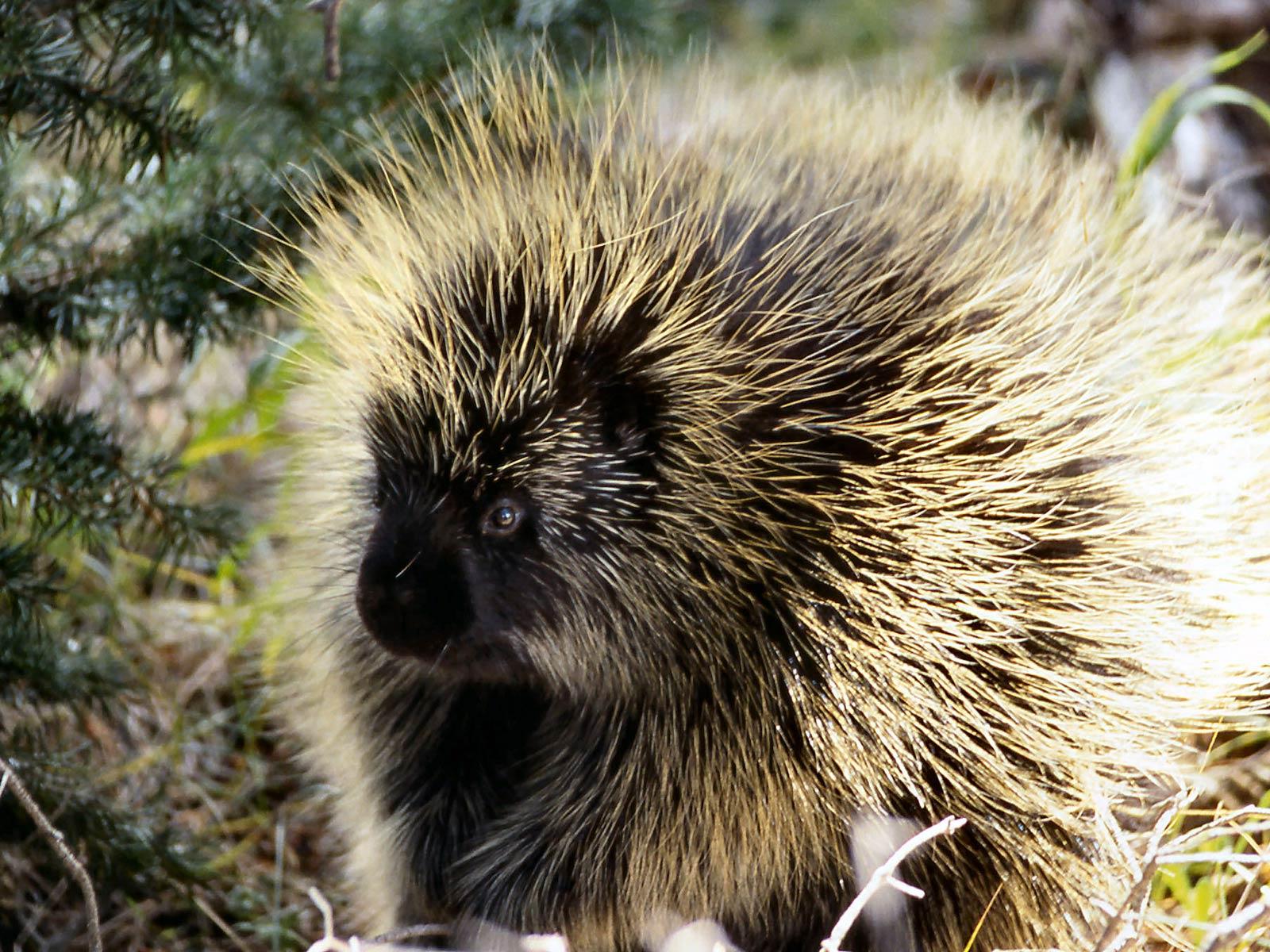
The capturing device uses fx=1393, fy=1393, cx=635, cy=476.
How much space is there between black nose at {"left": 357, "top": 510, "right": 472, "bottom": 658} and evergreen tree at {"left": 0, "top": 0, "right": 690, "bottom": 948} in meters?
0.57

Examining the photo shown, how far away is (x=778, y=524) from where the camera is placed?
1.84 metres

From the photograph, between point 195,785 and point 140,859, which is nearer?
point 140,859

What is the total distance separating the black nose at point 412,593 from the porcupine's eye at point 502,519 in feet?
0.19

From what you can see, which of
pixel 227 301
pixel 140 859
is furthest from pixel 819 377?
pixel 140 859

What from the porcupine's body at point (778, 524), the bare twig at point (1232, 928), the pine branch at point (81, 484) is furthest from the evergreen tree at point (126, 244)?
the bare twig at point (1232, 928)

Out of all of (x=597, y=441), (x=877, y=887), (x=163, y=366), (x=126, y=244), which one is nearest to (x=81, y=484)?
(x=163, y=366)

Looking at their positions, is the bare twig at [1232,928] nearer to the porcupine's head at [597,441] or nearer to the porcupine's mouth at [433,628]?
the porcupine's head at [597,441]

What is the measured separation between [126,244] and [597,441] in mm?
1063

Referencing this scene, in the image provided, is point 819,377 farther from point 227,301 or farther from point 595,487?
point 227,301

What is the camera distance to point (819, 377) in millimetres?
1874

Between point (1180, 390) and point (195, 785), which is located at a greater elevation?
point (1180, 390)

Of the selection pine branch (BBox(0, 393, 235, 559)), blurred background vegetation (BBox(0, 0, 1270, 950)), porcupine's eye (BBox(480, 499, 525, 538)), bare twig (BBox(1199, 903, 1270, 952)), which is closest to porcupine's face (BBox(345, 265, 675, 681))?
porcupine's eye (BBox(480, 499, 525, 538))

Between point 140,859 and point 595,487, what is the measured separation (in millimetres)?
997

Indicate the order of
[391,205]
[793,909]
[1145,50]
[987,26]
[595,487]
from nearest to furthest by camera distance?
[595,487], [793,909], [391,205], [1145,50], [987,26]
